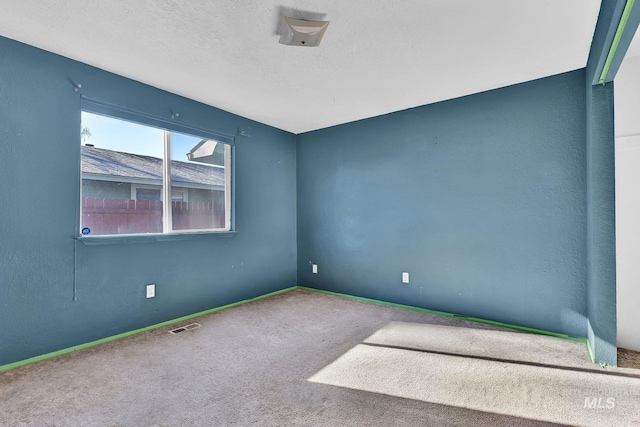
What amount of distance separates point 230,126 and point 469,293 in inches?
129

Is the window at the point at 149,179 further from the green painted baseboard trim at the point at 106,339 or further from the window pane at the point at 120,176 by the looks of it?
the green painted baseboard trim at the point at 106,339

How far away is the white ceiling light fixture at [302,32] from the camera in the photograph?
184 cm

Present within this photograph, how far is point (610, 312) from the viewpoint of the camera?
202 centimetres

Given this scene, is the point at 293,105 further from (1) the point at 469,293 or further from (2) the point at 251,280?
(1) the point at 469,293

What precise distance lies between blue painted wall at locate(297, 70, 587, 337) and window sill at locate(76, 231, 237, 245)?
1.48m

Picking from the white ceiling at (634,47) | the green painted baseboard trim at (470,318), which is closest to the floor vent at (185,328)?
the green painted baseboard trim at (470,318)

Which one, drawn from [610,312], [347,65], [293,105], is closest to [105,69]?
[293,105]

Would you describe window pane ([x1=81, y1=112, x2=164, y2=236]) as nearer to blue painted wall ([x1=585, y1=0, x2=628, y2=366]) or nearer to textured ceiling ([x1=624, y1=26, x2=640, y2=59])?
blue painted wall ([x1=585, y1=0, x2=628, y2=366])

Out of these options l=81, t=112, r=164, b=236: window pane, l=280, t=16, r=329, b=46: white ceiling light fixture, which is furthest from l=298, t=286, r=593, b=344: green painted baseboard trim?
l=280, t=16, r=329, b=46: white ceiling light fixture

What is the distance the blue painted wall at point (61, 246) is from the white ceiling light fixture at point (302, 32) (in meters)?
1.64

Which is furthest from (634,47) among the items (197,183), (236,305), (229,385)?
(236,305)

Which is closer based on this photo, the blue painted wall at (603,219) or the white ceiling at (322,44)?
the white ceiling at (322,44)

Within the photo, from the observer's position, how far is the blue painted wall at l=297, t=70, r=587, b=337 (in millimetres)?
2580

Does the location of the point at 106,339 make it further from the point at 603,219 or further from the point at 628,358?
the point at 628,358
